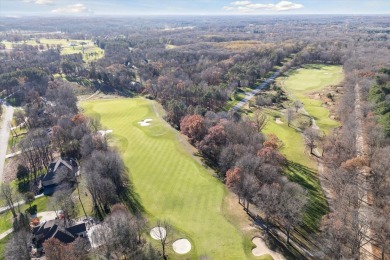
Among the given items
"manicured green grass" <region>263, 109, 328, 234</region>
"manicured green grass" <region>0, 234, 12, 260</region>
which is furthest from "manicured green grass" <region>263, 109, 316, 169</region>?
"manicured green grass" <region>0, 234, 12, 260</region>

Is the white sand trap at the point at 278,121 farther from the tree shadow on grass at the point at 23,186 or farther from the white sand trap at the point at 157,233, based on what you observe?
the tree shadow on grass at the point at 23,186

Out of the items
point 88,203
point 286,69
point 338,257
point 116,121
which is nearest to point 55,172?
point 88,203

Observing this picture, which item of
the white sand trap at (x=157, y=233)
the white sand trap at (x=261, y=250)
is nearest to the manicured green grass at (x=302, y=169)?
the white sand trap at (x=261, y=250)

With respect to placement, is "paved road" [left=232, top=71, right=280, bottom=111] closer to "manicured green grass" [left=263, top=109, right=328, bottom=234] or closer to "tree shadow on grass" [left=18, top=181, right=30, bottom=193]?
"manicured green grass" [left=263, top=109, right=328, bottom=234]

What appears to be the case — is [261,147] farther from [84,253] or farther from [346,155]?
[84,253]

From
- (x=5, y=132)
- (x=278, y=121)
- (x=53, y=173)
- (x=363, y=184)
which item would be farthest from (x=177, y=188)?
(x=5, y=132)
